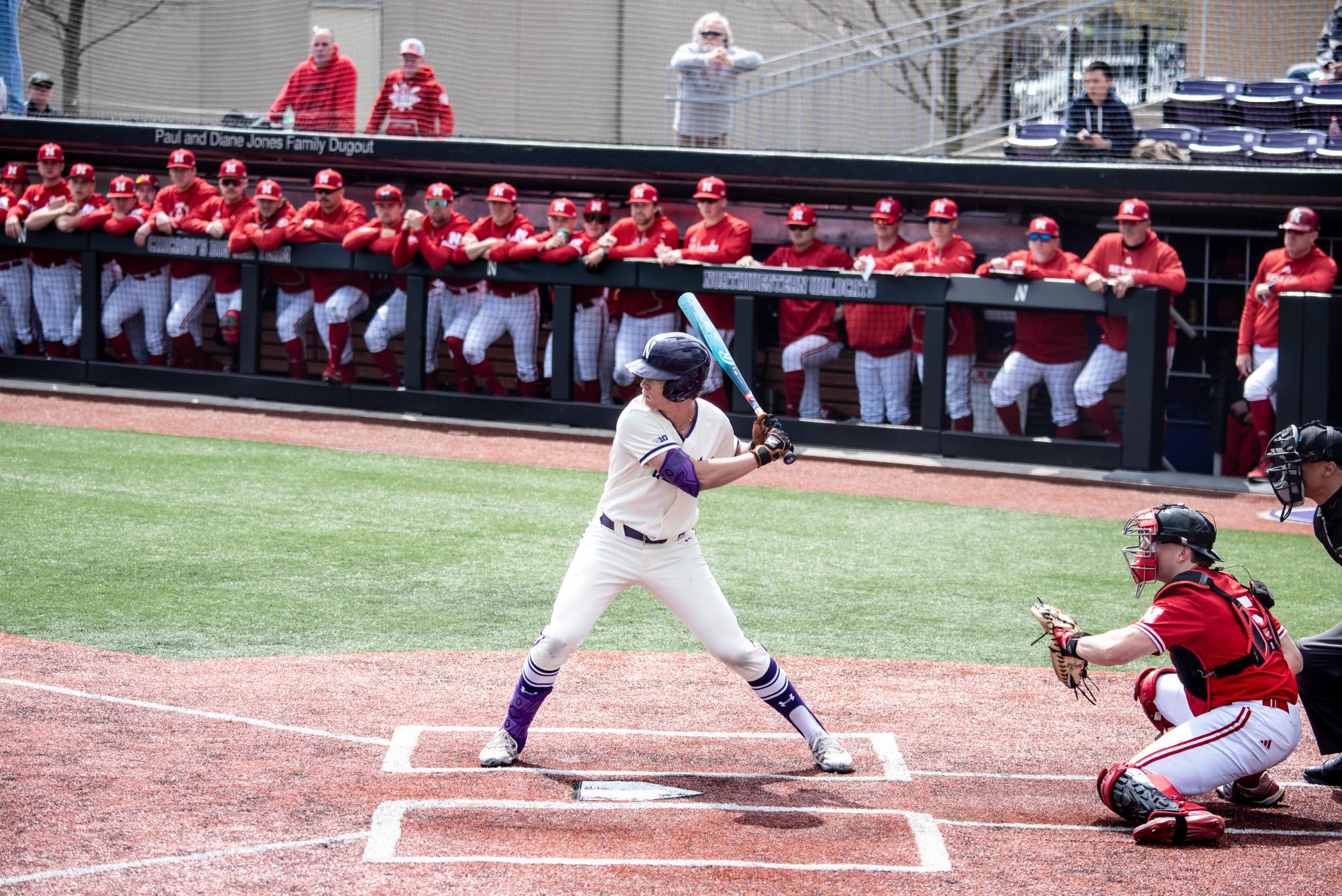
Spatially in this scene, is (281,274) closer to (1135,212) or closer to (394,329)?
(394,329)

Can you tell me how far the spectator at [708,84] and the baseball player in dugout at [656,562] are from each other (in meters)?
8.99

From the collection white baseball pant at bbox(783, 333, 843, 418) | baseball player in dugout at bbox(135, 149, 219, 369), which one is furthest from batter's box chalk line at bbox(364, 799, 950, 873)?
baseball player in dugout at bbox(135, 149, 219, 369)

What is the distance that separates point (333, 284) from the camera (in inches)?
477

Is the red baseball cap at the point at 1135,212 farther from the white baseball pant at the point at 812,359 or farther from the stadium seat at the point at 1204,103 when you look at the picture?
the stadium seat at the point at 1204,103

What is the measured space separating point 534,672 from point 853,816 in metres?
1.09

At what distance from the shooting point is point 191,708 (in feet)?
16.5

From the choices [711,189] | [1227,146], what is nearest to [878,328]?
[711,189]

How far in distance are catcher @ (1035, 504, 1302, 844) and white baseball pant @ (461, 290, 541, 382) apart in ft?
25.8

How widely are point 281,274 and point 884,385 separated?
5154 millimetres

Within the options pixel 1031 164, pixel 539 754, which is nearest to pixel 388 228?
pixel 1031 164

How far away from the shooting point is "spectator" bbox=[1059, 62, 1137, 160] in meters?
11.6

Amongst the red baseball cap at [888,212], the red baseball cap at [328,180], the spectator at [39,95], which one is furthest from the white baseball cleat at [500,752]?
the spectator at [39,95]

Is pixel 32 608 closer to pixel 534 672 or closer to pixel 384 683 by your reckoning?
pixel 384 683

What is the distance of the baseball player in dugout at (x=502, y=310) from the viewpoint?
1153 cm
